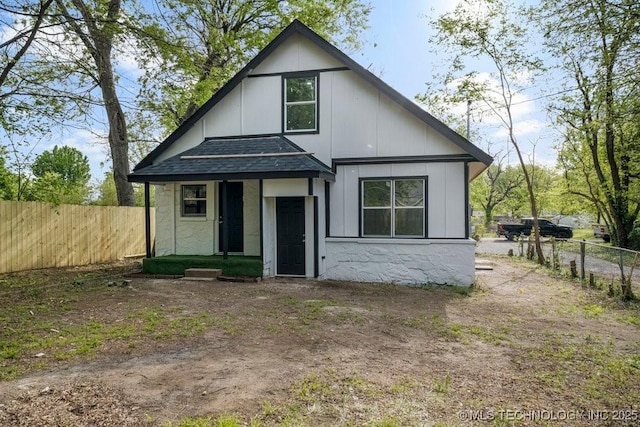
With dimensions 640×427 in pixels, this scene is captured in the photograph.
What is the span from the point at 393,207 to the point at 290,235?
118 inches

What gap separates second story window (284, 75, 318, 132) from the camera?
11.2 m

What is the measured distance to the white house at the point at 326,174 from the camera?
10148 mm

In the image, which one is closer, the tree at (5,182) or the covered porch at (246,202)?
the covered porch at (246,202)

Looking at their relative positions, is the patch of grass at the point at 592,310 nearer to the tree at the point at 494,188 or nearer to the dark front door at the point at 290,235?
the dark front door at the point at 290,235

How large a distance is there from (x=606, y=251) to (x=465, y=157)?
4.60 m

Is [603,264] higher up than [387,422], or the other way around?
[603,264]

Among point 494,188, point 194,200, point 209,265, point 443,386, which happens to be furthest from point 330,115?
point 494,188

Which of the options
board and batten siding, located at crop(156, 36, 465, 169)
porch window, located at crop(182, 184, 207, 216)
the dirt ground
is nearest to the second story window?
board and batten siding, located at crop(156, 36, 465, 169)

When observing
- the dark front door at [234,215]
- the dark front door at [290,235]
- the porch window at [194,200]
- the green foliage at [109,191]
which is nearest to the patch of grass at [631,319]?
the dark front door at [290,235]

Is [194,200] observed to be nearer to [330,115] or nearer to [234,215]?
[234,215]

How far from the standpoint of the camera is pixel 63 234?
1272 cm

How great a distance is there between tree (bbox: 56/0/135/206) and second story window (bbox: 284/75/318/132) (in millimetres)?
4567

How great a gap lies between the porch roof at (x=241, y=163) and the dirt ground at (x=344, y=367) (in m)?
3.36

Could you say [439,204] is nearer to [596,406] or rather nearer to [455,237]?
[455,237]
